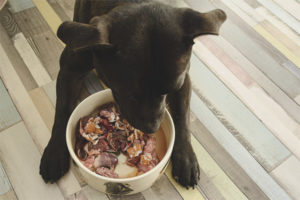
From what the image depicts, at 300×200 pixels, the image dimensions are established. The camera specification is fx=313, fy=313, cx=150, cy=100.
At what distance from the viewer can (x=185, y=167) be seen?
1494 mm

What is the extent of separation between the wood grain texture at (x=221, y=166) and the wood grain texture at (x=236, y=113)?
0.41 feet

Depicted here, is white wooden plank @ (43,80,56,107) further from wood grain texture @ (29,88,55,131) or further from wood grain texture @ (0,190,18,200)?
wood grain texture @ (0,190,18,200)

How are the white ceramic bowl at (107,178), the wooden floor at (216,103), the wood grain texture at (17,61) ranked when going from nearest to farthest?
the white ceramic bowl at (107,178), the wooden floor at (216,103), the wood grain texture at (17,61)

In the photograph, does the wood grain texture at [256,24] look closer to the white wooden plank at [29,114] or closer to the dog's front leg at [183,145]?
the dog's front leg at [183,145]

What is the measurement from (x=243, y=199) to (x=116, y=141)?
2.25 feet

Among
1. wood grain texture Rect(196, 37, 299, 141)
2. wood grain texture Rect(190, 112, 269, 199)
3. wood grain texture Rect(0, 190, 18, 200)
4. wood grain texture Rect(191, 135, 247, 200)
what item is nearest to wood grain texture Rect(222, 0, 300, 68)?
wood grain texture Rect(196, 37, 299, 141)

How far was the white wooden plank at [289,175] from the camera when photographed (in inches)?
62.6

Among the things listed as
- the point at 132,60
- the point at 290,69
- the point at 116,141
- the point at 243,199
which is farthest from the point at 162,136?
the point at 290,69

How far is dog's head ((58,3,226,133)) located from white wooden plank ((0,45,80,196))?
68cm

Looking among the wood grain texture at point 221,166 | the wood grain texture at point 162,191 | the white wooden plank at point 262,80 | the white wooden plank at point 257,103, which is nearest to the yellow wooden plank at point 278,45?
the white wooden plank at point 262,80

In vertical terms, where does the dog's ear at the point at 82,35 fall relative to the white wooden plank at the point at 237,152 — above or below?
above

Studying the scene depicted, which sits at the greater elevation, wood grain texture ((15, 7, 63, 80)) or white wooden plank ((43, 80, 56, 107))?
wood grain texture ((15, 7, 63, 80))

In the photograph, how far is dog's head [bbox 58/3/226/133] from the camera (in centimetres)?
98

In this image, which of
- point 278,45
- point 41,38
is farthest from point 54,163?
point 278,45
